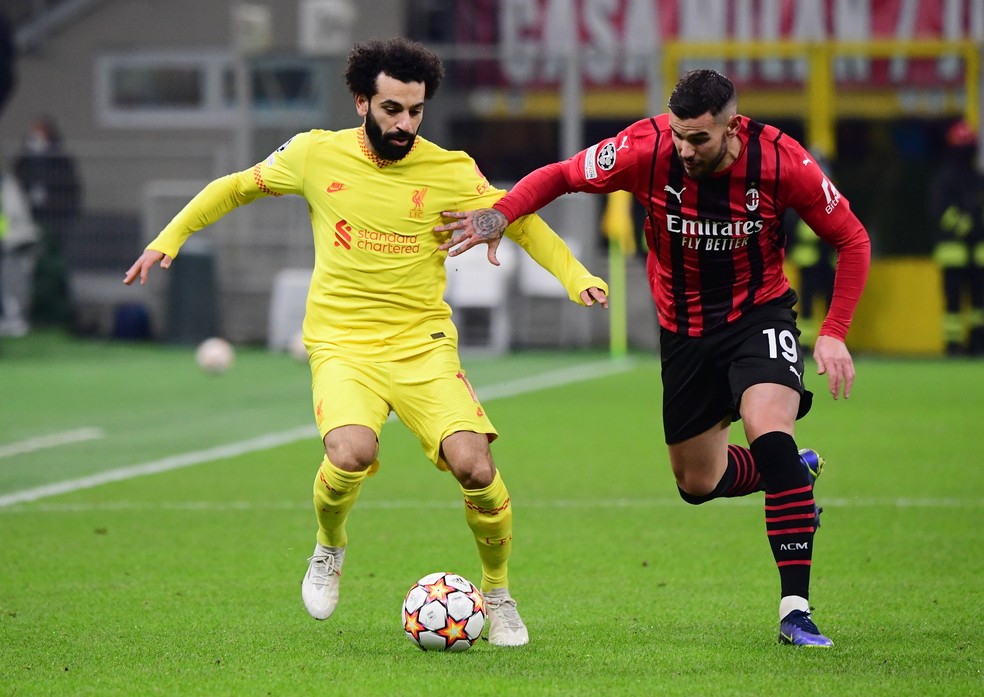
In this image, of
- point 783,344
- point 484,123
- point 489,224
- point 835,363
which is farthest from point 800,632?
point 484,123

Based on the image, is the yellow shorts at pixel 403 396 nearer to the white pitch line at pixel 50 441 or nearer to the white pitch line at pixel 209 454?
the white pitch line at pixel 209 454

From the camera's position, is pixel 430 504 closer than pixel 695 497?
No

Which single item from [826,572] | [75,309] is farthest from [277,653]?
[75,309]

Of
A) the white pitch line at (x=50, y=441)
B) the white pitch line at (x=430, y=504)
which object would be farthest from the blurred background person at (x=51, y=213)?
the white pitch line at (x=430, y=504)

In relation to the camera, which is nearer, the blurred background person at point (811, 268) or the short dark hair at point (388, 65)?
the short dark hair at point (388, 65)

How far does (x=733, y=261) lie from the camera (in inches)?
252

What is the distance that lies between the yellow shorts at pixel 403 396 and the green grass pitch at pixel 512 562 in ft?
2.47

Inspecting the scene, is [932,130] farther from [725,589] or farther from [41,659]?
[41,659]

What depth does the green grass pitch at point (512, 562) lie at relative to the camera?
5.49m

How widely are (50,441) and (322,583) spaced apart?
6.51 m

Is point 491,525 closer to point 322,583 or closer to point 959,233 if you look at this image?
point 322,583


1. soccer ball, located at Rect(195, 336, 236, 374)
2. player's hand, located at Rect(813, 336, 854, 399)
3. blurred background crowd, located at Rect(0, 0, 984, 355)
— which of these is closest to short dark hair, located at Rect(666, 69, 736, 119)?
player's hand, located at Rect(813, 336, 854, 399)

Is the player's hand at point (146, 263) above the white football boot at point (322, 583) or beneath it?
above

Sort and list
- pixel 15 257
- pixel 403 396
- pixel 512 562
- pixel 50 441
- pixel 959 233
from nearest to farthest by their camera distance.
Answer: pixel 403 396, pixel 512 562, pixel 50 441, pixel 959 233, pixel 15 257
